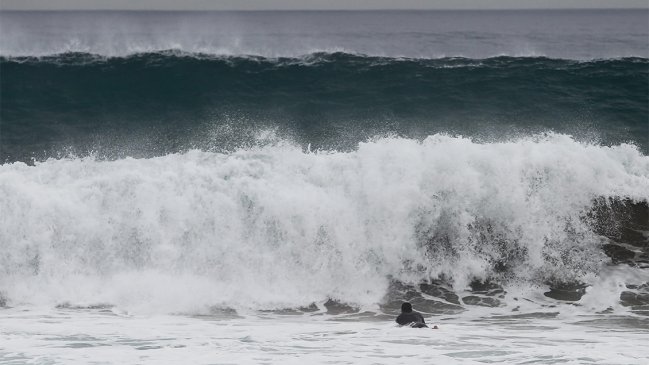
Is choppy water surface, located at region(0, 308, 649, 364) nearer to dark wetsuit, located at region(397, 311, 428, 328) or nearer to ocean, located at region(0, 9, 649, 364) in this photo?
ocean, located at region(0, 9, 649, 364)

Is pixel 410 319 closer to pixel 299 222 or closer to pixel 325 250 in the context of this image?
pixel 325 250

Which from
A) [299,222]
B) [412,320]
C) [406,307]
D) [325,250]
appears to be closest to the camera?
[412,320]

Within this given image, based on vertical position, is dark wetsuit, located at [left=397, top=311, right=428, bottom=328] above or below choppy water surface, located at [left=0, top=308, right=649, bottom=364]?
above

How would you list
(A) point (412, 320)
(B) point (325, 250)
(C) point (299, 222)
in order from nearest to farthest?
(A) point (412, 320), (B) point (325, 250), (C) point (299, 222)

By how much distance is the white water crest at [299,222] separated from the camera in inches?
513

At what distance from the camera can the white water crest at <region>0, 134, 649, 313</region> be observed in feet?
42.7

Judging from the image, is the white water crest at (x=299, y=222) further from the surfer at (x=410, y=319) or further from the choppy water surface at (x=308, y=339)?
the surfer at (x=410, y=319)

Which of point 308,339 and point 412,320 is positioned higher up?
point 412,320

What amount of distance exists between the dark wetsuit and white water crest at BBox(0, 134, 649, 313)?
6.14ft

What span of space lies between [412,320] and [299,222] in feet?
12.6

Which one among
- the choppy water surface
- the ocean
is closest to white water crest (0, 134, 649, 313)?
the ocean

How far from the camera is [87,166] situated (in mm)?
15227

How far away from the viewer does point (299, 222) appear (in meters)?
13.9

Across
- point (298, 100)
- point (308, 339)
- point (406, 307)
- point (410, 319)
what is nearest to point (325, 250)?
point (406, 307)
